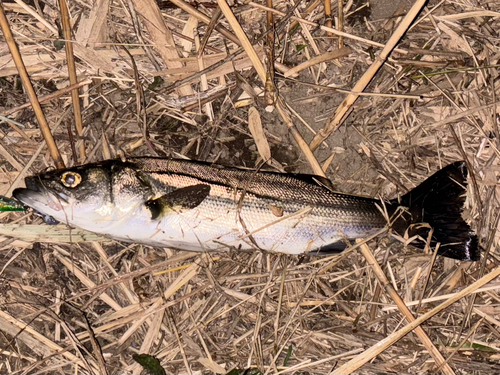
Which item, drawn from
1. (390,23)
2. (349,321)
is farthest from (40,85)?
(349,321)

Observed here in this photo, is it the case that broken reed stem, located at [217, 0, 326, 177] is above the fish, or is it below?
above

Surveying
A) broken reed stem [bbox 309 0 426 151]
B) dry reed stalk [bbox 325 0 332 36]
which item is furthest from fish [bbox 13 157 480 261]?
dry reed stalk [bbox 325 0 332 36]

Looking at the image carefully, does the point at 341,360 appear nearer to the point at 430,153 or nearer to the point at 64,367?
the point at 430,153

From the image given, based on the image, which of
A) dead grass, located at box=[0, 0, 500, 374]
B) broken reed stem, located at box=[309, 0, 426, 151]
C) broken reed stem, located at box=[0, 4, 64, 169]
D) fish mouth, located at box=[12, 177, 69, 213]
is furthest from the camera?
dead grass, located at box=[0, 0, 500, 374]

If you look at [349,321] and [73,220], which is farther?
[349,321]

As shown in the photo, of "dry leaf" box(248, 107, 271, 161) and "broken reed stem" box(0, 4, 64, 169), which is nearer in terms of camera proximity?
"broken reed stem" box(0, 4, 64, 169)

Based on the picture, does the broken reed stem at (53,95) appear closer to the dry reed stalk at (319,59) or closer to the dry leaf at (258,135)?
the dry leaf at (258,135)

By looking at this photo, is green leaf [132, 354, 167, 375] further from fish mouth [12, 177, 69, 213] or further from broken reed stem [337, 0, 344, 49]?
broken reed stem [337, 0, 344, 49]
